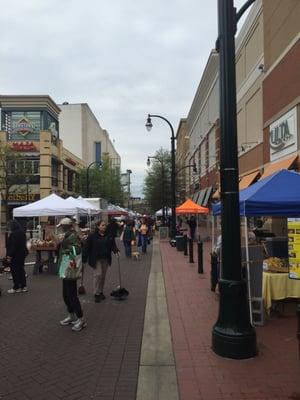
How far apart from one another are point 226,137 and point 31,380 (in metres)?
3.73

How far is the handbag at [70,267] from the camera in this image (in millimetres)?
8031

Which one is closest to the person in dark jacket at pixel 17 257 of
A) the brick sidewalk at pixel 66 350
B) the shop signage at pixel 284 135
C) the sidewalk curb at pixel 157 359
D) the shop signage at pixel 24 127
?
the brick sidewalk at pixel 66 350

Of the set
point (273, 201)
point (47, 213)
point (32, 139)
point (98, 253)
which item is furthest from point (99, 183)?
point (273, 201)

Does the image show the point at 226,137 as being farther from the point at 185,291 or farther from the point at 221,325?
the point at 185,291

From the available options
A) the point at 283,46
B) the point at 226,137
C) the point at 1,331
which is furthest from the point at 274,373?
the point at 283,46

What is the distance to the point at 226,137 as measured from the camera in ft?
21.1

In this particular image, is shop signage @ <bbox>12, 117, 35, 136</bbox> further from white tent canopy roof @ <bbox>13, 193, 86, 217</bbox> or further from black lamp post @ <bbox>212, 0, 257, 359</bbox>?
black lamp post @ <bbox>212, 0, 257, 359</bbox>

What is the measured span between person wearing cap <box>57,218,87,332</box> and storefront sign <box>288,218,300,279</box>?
11.8 feet

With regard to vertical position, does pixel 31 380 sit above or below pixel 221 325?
below

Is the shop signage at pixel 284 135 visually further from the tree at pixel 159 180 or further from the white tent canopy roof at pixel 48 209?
the tree at pixel 159 180

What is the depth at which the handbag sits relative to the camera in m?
8.03

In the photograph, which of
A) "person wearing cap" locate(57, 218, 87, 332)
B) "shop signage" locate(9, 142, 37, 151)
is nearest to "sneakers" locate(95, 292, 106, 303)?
"person wearing cap" locate(57, 218, 87, 332)

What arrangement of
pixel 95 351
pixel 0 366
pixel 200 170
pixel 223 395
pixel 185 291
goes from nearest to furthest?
pixel 223 395 → pixel 0 366 → pixel 95 351 → pixel 185 291 → pixel 200 170

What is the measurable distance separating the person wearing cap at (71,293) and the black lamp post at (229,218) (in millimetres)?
2453
